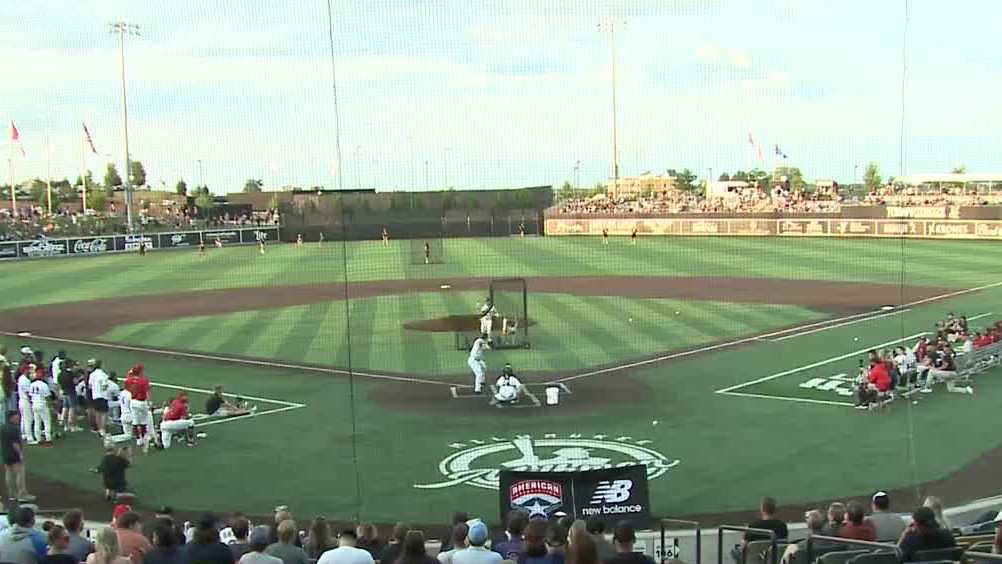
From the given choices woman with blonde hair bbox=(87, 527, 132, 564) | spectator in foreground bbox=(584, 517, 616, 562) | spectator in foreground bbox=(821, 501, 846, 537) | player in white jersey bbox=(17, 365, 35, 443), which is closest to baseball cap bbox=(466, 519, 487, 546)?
spectator in foreground bbox=(584, 517, 616, 562)

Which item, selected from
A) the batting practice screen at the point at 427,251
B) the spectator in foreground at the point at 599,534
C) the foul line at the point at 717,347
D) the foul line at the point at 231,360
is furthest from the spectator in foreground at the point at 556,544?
the batting practice screen at the point at 427,251

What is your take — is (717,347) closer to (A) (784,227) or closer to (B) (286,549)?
(B) (286,549)

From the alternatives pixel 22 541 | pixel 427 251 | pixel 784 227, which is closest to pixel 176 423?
pixel 22 541

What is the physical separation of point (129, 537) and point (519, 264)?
4149cm

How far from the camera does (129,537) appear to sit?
7.95 metres

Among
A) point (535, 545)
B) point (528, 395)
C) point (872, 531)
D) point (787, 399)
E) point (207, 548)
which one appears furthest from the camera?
point (528, 395)

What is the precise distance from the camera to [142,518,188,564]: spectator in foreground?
284 inches

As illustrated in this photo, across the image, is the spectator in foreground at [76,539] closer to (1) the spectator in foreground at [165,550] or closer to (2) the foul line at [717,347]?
(1) the spectator in foreground at [165,550]

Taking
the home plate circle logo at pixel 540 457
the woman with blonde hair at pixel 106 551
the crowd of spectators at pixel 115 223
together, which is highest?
the crowd of spectators at pixel 115 223

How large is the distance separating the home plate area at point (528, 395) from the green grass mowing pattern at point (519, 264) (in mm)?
23619

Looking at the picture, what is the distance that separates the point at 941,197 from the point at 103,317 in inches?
1974

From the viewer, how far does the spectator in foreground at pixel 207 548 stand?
7055 mm

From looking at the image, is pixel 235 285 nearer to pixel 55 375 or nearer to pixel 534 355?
pixel 534 355

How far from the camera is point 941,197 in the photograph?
2464 inches
